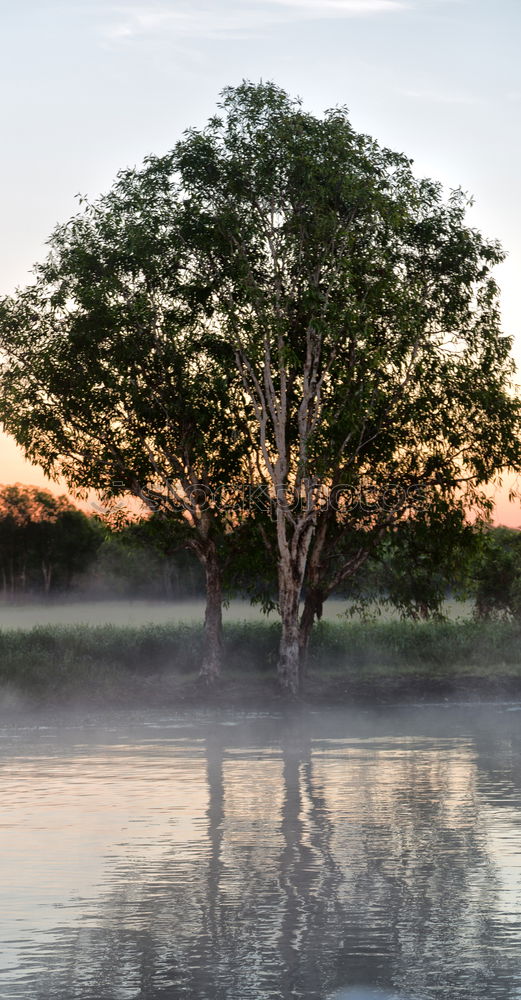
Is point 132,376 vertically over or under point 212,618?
over

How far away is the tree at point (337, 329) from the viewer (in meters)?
34.0

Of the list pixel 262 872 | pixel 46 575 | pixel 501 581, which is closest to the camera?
pixel 262 872

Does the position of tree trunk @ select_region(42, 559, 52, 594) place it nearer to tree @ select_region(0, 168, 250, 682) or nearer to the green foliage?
the green foliage

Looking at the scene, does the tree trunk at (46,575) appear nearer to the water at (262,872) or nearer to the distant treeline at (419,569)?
the distant treeline at (419,569)

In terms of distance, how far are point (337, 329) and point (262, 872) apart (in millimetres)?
21979

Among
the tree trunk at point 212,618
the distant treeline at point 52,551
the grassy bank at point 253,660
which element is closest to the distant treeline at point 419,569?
the tree trunk at point 212,618

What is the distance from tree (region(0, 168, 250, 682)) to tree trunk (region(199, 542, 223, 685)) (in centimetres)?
3

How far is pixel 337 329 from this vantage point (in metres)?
33.7

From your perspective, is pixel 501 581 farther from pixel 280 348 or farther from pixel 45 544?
pixel 45 544

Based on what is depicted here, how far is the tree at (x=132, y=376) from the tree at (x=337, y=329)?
84 centimetres

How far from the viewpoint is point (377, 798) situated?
17984 mm

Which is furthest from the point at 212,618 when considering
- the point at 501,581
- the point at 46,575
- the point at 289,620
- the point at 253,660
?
the point at 46,575

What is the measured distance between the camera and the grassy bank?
34594 millimetres

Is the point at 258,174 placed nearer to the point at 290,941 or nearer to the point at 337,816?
the point at 337,816
